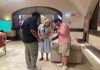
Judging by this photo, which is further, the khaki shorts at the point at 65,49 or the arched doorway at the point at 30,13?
the arched doorway at the point at 30,13

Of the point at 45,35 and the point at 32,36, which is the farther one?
the point at 45,35

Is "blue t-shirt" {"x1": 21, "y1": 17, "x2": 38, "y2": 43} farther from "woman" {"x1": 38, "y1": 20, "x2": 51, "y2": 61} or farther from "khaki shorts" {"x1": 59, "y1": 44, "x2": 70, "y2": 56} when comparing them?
"woman" {"x1": 38, "y1": 20, "x2": 51, "y2": 61}

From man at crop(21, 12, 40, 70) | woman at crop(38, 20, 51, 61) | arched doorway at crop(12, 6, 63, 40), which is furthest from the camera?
arched doorway at crop(12, 6, 63, 40)

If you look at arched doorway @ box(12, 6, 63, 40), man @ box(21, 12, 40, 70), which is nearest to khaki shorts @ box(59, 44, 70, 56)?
man @ box(21, 12, 40, 70)

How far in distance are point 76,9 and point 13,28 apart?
4275 millimetres

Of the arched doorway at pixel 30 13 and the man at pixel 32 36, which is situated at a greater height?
the arched doorway at pixel 30 13

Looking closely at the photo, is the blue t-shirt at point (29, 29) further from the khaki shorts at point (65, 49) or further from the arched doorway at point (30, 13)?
the arched doorway at point (30, 13)

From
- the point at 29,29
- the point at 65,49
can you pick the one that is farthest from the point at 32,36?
the point at 65,49

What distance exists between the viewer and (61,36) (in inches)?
178

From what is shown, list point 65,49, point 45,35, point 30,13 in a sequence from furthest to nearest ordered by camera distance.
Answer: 1. point 30,13
2. point 45,35
3. point 65,49

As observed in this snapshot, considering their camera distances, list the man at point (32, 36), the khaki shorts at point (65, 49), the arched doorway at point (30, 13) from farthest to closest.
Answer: the arched doorway at point (30, 13)
the khaki shorts at point (65, 49)
the man at point (32, 36)

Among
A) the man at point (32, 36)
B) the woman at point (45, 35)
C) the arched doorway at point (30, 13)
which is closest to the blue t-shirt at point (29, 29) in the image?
the man at point (32, 36)

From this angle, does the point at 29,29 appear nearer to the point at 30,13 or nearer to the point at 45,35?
the point at 45,35

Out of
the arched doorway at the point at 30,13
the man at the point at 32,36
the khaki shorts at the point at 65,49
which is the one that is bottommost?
the khaki shorts at the point at 65,49
